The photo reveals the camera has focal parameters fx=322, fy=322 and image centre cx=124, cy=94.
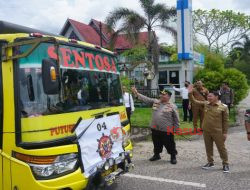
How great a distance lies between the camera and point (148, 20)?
21.6 meters

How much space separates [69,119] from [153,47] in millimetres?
17949

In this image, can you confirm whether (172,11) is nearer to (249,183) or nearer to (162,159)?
(162,159)

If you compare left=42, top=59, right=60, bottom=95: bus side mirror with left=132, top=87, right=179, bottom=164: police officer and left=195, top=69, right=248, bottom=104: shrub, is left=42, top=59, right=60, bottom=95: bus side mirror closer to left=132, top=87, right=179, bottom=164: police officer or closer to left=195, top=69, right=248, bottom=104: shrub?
left=132, top=87, right=179, bottom=164: police officer

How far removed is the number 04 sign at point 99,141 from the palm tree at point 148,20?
55.5ft

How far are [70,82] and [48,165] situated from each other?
1.06 metres

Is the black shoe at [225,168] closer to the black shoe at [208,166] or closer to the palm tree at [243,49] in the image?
the black shoe at [208,166]

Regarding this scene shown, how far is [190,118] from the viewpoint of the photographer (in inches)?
482

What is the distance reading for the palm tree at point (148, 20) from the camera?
2105cm

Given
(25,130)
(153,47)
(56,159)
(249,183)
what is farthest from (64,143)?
(153,47)

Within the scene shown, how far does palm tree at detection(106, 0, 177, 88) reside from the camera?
2105cm

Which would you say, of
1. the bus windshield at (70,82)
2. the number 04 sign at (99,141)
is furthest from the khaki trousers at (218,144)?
the number 04 sign at (99,141)

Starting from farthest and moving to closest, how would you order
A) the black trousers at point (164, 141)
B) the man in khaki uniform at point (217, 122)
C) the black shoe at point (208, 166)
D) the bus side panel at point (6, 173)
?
the black trousers at point (164, 141) < the black shoe at point (208, 166) < the man in khaki uniform at point (217, 122) < the bus side panel at point (6, 173)

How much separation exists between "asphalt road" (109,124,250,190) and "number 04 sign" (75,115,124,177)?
107cm

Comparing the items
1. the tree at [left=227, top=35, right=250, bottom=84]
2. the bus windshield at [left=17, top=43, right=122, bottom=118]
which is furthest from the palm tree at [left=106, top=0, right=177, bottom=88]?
the tree at [left=227, top=35, right=250, bottom=84]
